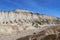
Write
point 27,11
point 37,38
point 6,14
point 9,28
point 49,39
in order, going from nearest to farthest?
point 49,39 < point 37,38 < point 9,28 < point 6,14 < point 27,11

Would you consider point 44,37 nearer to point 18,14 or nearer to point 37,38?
point 37,38

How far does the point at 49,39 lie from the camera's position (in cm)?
1151

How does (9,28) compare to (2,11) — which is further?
(2,11)

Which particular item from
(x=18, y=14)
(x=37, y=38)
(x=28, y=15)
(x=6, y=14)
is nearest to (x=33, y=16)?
(x=28, y=15)

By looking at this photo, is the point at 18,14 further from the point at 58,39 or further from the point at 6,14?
the point at 58,39

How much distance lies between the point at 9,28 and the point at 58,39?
27.2 metres

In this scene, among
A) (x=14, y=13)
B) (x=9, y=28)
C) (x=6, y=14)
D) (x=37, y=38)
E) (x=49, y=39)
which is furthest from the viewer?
(x=14, y=13)

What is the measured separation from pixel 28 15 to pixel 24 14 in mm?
2465

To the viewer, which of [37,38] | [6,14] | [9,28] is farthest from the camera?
[6,14]

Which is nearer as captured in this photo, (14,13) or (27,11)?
(14,13)

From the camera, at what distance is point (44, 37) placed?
11.9 m

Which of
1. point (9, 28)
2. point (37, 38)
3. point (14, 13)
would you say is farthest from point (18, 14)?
point (37, 38)

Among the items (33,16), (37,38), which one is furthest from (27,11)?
(37,38)

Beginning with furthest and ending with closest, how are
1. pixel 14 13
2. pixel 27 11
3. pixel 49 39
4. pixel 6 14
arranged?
pixel 27 11 < pixel 14 13 < pixel 6 14 < pixel 49 39
